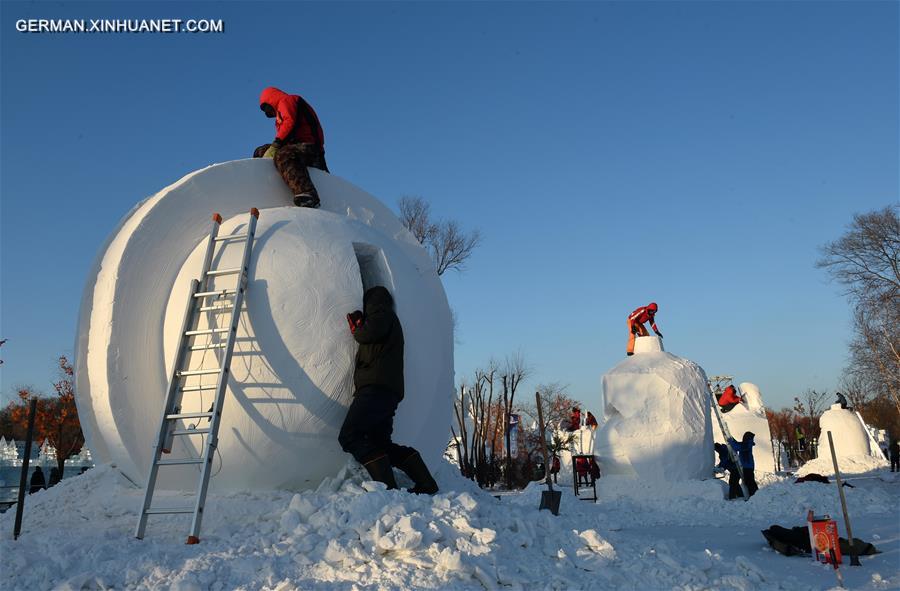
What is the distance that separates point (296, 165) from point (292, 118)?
59 centimetres

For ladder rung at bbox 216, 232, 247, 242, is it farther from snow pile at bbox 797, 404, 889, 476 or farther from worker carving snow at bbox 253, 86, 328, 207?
snow pile at bbox 797, 404, 889, 476

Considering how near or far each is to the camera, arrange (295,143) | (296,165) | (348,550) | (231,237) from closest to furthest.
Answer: (348,550)
(231,237)
(296,165)
(295,143)

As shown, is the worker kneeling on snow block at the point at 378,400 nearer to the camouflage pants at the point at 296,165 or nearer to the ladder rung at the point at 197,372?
the ladder rung at the point at 197,372

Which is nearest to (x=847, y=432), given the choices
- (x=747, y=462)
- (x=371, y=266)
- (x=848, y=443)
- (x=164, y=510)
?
(x=848, y=443)

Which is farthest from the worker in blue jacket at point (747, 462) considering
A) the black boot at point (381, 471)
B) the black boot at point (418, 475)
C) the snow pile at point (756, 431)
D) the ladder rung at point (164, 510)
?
the ladder rung at point (164, 510)

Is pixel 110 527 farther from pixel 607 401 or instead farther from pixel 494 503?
pixel 607 401

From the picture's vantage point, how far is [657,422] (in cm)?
1422

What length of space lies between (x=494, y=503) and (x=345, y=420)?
1393mm

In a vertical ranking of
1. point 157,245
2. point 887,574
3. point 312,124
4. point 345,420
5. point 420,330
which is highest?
point 312,124

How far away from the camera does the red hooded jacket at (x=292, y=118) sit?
729cm

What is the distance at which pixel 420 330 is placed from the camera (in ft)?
21.2

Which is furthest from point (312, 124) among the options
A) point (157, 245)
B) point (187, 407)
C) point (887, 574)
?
point (887, 574)

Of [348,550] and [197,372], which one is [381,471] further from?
[197,372]

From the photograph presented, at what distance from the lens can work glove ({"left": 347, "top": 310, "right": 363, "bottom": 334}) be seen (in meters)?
5.79
